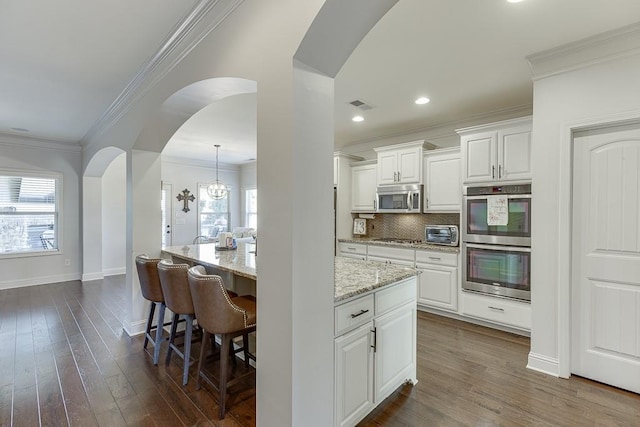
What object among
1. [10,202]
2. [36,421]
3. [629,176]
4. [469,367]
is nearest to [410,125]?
[629,176]

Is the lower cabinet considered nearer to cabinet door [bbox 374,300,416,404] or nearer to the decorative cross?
cabinet door [bbox 374,300,416,404]

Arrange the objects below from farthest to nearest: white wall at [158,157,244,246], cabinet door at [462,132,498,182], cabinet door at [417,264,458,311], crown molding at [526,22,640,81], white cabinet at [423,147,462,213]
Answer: white wall at [158,157,244,246]
white cabinet at [423,147,462,213]
cabinet door at [417,264,458,311]
cabinet door at [462,132,498,182]
crown molding at [526,22,640,81]

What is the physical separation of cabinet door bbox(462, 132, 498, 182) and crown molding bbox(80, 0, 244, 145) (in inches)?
118

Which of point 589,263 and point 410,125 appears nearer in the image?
point 589,263

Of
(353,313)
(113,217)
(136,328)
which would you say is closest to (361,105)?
(353,313)

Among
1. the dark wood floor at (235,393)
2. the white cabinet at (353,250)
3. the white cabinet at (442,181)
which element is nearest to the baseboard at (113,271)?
the dark wood floor at (235,393)

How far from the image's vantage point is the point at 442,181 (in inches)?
163

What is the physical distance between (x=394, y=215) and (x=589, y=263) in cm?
279

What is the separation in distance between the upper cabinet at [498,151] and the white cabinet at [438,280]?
3.43 feet

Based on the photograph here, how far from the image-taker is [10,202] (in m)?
5.37

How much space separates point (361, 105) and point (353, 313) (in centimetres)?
278

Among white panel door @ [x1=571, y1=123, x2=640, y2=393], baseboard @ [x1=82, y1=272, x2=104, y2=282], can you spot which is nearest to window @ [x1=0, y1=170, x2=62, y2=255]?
baseboard @ [x1=82, y1=272, x2=104, y2=282]

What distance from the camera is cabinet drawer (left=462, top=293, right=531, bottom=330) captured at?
323cm

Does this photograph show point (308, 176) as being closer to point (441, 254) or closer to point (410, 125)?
point (441, 254)
